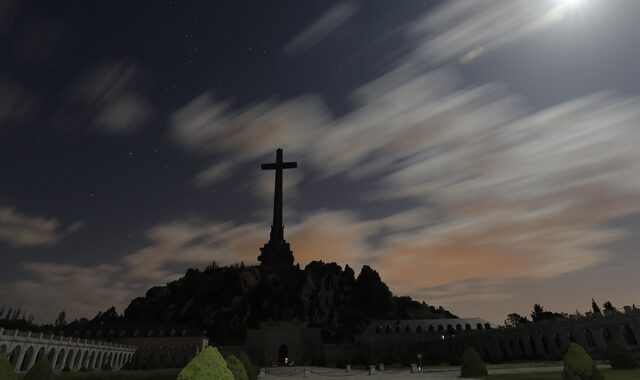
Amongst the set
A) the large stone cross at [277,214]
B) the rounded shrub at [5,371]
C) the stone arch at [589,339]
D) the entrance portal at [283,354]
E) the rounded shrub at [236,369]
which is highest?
the large stone cross at [277,214]

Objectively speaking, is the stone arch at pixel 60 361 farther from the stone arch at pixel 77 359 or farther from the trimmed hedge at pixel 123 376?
the trimmed hedge at pixel 123 376

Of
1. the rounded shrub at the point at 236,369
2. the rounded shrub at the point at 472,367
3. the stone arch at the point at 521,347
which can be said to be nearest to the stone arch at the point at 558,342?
the stone arch at the point at 521,347

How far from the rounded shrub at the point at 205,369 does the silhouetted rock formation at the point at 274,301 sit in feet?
405

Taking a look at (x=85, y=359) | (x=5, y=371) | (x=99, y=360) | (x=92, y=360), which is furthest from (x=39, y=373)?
(x=99, y=360)

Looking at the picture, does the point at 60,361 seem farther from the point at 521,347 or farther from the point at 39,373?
the point at 521,347

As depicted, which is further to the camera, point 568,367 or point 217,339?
point 217,339

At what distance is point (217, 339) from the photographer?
141875 mm

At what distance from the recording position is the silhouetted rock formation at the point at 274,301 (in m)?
145

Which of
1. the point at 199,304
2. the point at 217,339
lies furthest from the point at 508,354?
the point at 199,304

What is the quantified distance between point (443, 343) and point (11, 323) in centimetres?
12903

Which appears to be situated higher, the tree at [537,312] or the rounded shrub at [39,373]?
the tree at [537,312]

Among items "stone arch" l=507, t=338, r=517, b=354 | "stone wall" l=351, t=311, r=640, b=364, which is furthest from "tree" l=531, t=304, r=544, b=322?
"stone arch" l=507, t=338, r=517, b=354

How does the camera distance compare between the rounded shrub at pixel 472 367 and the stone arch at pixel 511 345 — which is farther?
the stone arch at pixel 511 345

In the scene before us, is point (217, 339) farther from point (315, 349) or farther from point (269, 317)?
point (315, 349)
